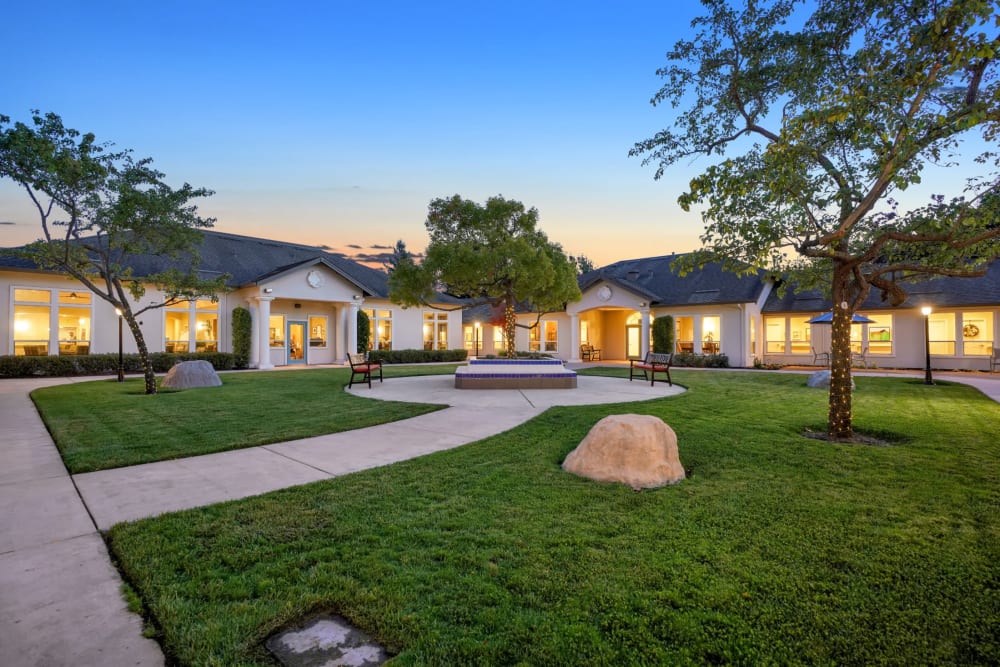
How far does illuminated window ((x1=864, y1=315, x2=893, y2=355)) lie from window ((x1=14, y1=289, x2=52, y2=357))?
34356 mm

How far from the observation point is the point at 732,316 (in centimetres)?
2211

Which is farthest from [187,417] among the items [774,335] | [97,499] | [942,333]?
[942,333]

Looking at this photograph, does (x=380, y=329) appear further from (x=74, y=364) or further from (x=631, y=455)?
(x=631, y=455)

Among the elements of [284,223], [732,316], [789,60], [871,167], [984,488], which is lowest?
[984,488]

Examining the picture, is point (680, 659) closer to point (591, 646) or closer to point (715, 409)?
point (591, 646)

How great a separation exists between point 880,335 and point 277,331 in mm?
28744

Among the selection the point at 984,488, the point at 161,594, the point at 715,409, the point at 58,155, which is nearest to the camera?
the point at 161,594

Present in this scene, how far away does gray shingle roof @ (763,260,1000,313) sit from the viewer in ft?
61.9

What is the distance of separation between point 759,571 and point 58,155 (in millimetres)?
15444

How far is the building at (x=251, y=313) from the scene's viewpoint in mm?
17125

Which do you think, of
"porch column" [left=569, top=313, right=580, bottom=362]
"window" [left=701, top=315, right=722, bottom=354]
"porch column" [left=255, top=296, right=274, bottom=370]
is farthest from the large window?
"window" [left=701, top=315, right=722, bottom=354]

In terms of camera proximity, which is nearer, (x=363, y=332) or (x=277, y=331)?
(x=277, y=331)

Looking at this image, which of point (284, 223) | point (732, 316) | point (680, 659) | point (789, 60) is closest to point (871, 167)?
point (789, 60)

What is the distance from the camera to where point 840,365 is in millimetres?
6641
